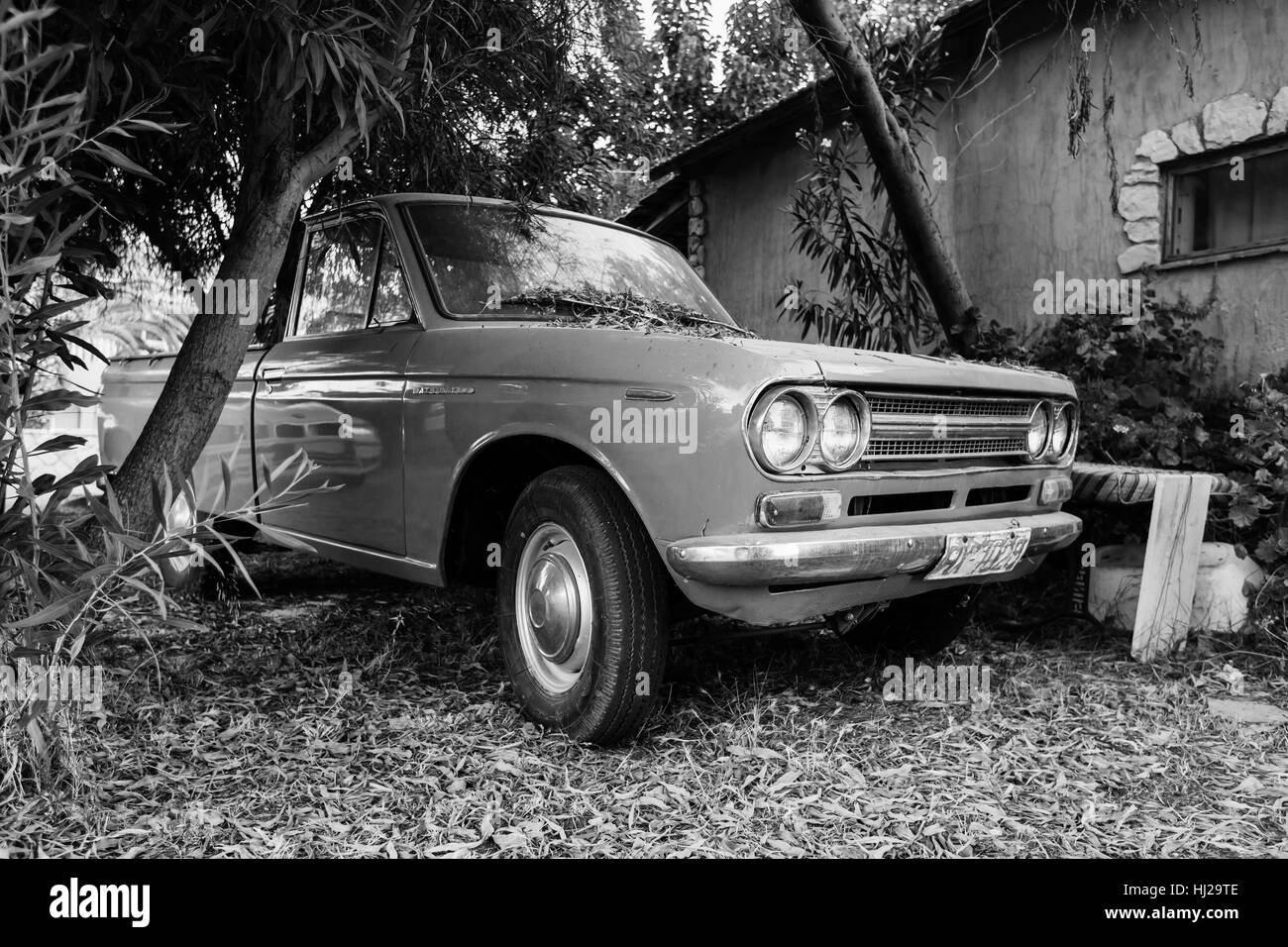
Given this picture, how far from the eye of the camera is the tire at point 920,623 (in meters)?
3.74

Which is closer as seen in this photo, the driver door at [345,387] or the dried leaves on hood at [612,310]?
the dried leaves on hood at [612,310]

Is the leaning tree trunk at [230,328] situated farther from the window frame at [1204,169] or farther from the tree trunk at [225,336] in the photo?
the window frame at [1204,169]

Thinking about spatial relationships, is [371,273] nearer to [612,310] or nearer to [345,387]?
[345,387]

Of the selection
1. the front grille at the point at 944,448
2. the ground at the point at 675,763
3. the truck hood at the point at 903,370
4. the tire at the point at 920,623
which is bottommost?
the ground at the point at 675,763

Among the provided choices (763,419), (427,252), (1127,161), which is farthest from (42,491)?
(1127,161)

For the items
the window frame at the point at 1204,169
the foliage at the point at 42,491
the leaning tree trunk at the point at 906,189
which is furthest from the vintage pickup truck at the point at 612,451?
the window frame at the point at 1204,169

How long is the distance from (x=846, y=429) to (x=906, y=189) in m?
3.45

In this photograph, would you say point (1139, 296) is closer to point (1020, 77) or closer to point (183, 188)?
point (1020, 77)

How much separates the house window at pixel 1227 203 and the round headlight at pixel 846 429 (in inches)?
135

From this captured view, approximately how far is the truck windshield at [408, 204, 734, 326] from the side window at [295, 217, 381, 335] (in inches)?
11.7

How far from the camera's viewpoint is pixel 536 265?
12.2 ft

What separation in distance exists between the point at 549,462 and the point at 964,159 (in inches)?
182

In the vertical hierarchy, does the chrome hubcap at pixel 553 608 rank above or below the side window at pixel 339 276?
below
